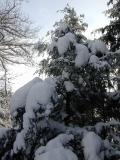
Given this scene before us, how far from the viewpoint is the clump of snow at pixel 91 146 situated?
4156mm

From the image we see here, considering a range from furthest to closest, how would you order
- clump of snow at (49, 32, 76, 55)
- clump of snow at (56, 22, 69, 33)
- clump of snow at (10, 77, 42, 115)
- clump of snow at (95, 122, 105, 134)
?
clump of snow at (56, 22, 69, 33), clump of snow at (49, 32, 76, 55), clump of snow at (95, 122, 105, 134), clump of snow at (10, 77, 42, 115)

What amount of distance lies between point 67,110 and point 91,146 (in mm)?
1201

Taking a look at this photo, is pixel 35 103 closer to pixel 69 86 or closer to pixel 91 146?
pixel 69 86

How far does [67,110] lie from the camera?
5.33 metres

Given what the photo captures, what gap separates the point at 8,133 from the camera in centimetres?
484

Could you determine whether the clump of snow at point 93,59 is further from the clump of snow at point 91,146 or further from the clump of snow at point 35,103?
the clump of snow at point 91,146

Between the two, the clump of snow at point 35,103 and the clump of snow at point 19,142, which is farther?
the clump of snow at point 19,142

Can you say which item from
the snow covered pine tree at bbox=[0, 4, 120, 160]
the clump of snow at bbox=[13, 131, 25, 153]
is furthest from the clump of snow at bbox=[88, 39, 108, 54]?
the clump of snow at bbox=[13, 131, 25, 153]

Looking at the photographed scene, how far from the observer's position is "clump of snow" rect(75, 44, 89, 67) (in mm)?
4934

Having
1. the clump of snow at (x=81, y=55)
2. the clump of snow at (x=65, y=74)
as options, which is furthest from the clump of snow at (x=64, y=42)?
the clump of snow at (x=65, y=74)

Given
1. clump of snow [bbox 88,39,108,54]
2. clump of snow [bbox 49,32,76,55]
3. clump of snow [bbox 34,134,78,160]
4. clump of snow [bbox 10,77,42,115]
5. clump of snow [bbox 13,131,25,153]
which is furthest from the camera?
clump of snow [bbox 88,39,108,54]

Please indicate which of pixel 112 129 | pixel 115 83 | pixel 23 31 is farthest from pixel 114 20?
pixel 23 31

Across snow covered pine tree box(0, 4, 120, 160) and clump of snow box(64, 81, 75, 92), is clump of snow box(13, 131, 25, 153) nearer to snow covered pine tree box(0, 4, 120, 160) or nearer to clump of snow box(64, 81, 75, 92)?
snow covered pine tree box(0, 4, 120, 160)

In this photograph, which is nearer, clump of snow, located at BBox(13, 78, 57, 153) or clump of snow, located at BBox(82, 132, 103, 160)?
clump of snow, located at BBox(82, 132, 103, 160)
